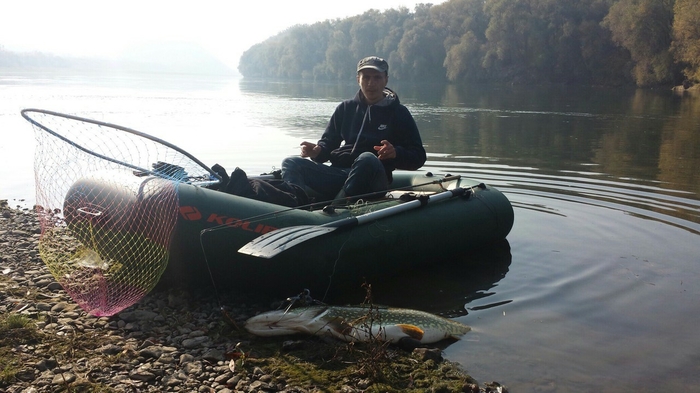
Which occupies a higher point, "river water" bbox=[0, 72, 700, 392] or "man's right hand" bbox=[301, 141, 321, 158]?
"man's right hand" bbox=[301, 141, 321, 158]

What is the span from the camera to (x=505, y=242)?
21.6 ft

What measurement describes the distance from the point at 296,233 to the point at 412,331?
3.24 feet

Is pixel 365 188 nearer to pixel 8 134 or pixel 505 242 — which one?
pixel 505 242

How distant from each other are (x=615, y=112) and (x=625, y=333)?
71.4 feet

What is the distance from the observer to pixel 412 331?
13.2 feet

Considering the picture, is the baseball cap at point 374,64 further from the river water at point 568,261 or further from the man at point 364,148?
the river water at point 568,261

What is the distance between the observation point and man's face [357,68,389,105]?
5570 mm

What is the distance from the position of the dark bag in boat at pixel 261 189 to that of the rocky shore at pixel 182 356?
0.93 meters

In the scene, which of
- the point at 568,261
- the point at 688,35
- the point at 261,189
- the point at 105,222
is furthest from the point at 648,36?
Answer: the point at 105,222

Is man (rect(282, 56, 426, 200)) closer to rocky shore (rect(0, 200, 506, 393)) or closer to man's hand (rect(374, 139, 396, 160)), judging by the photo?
man's hand (rect(374, 139, 396, 160))

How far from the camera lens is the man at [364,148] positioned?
5.42 meters

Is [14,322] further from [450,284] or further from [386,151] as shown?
[450,284]

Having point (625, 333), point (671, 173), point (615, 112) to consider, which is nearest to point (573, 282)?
point (625, 333)

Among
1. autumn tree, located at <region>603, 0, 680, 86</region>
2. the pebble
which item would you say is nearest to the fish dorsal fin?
the pebble
